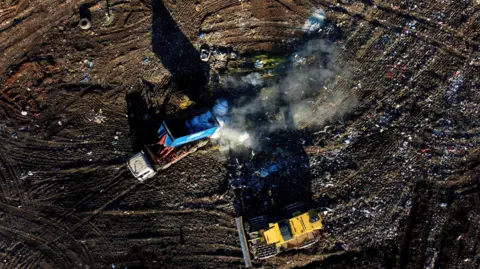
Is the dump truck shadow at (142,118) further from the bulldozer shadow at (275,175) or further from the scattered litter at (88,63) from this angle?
the bulldozer shadow at (275,175)

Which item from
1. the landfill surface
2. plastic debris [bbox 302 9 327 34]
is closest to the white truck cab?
the landfill surface

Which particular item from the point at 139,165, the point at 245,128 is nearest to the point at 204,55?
the point at 245,128

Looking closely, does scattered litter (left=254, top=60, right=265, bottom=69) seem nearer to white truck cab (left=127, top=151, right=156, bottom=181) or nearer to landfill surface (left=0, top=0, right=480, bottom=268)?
landfill surface (left=0, top=0, right=480, bottom=268)

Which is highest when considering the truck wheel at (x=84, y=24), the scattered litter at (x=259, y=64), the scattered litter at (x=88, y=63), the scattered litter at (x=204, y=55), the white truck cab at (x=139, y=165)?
the truck wheel at (x=84, y=24)

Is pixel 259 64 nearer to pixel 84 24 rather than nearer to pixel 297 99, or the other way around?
pixel 297 99

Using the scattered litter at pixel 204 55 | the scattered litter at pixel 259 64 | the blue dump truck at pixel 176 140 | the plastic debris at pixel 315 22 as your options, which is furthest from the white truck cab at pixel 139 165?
the plastic debris at pixel 315 22

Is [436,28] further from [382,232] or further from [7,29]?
[7,29]
